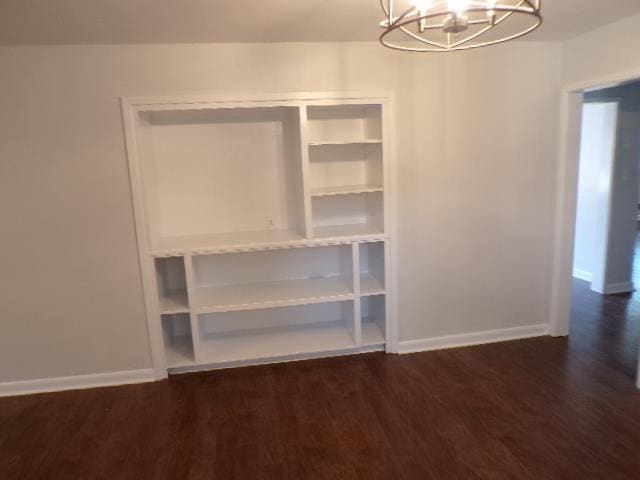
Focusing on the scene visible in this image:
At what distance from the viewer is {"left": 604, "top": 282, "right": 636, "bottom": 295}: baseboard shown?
14.8 ft

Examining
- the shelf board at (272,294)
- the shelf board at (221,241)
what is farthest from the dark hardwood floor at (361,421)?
the shelf board at (221,241)

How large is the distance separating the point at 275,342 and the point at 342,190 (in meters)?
1.29

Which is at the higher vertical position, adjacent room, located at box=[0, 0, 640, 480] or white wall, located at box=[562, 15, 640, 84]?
white wall, located at box=[562, 15, 640, 84]

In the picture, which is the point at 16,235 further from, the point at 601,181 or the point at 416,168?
the point at 601,181

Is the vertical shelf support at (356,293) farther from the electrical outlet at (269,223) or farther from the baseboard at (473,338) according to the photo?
the electrical outlet at (269,223)

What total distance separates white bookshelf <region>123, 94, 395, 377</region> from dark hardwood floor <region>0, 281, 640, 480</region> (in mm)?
341

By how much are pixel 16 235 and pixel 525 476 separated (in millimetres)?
3299

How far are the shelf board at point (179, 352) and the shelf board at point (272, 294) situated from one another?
1.37 feet

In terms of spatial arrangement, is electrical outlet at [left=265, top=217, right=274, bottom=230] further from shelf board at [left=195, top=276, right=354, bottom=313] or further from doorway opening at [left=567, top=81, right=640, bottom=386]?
doorway opening at [left=567, top=81, right=640, bottom=386]

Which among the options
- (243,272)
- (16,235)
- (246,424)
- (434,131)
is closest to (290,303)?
(243,272)

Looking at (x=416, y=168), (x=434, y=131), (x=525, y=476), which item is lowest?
(x=525, y=476)

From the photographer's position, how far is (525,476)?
2.07 metres

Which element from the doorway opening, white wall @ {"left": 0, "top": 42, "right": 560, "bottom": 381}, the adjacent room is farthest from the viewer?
the doorway opening

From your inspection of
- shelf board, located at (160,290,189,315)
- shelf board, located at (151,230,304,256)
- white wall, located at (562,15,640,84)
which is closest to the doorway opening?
white wall, located at (562,15,640,84)
